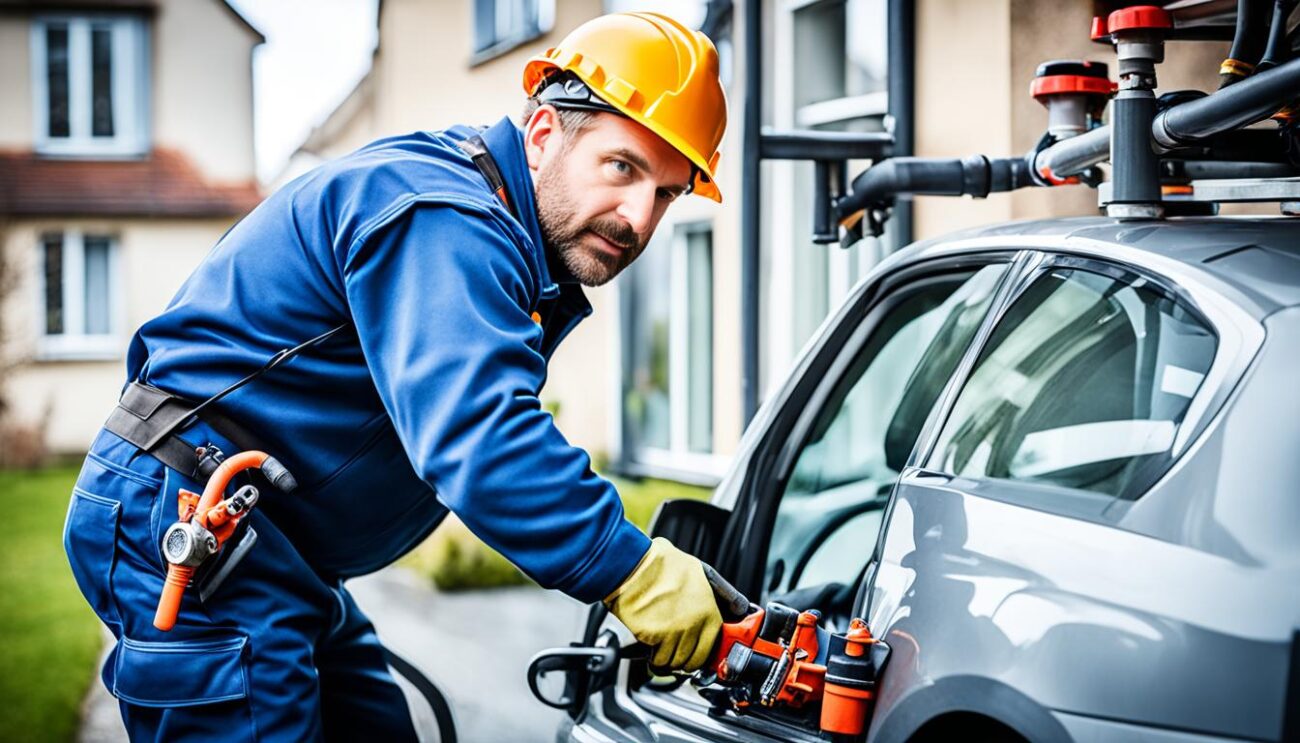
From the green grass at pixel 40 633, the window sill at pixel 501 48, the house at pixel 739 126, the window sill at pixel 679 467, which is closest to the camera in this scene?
the house at pixel 739 126

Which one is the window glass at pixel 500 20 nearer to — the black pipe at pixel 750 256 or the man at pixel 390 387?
the black pipe at pixel 750 256

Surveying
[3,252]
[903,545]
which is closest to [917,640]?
[903,545]

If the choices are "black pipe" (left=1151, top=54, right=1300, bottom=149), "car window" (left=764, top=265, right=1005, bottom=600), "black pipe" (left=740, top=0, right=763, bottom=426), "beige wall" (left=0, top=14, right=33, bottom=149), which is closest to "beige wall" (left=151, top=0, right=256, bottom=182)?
"beige wall" (left=0, top=14, right=33, bottom=149)

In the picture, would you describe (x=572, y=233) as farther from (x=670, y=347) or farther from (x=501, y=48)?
(x=501, y=48)

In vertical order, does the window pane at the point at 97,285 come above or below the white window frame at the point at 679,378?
above

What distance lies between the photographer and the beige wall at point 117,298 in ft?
68.7

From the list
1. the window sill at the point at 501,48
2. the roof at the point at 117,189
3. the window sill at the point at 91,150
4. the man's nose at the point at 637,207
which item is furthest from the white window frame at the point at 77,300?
the man's nose at the point at 637,207

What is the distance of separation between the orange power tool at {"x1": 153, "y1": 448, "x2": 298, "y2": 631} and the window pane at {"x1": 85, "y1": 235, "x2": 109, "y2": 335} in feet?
71.9

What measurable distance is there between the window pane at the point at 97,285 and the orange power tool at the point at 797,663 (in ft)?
72.9

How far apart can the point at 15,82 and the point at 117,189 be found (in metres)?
2.42

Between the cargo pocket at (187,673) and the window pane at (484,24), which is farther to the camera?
the window pane at (484,24)

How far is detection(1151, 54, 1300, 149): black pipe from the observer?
209 centimetres

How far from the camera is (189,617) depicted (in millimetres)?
2439

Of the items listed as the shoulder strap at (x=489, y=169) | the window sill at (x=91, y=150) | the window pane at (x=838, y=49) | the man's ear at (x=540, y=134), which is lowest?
the shoulder strap at (x=489, y=169)
